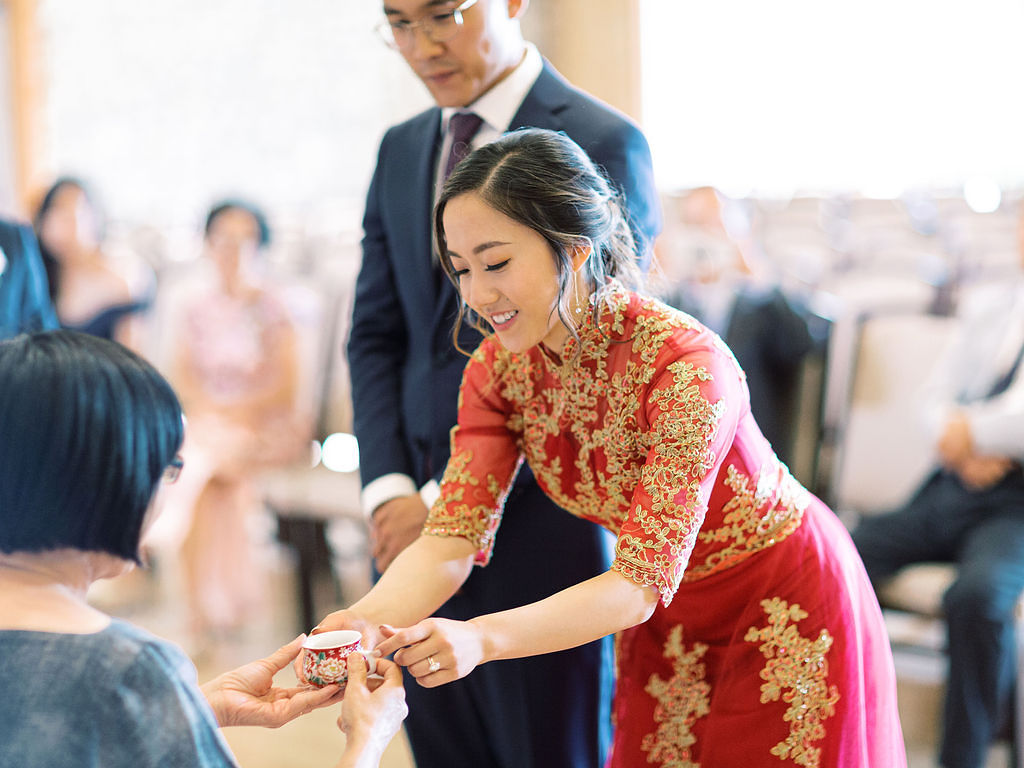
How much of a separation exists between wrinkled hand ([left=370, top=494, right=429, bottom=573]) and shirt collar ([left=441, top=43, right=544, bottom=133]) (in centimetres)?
52

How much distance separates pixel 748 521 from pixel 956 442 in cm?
131

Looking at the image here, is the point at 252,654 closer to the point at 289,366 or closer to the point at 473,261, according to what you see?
the point at 289,366

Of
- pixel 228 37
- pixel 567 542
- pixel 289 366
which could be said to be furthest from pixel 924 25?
Result: pixel 567 542

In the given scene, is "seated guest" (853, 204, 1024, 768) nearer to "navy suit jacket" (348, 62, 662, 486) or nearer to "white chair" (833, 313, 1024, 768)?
"white chair" (833, 313, 1024, 768)

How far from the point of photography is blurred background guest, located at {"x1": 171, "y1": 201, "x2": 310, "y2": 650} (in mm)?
3168

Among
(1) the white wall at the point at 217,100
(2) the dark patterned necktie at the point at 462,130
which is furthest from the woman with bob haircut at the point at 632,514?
(1) the white wall at the point at 217,100

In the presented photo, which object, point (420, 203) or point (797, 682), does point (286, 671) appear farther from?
point (797, 682)

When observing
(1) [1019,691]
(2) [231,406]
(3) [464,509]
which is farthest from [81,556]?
(2) [231,406]

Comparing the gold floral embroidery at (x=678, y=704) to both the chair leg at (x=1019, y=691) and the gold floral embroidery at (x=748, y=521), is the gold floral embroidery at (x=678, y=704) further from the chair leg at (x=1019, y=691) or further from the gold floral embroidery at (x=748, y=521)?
the chair leg at (x=1019, y=691)

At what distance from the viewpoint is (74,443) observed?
82cm

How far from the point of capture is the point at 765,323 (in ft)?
8.57

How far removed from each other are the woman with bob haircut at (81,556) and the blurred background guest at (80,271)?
2.58m

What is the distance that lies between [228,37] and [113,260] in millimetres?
3870

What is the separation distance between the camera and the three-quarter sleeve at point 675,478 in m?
1.03
